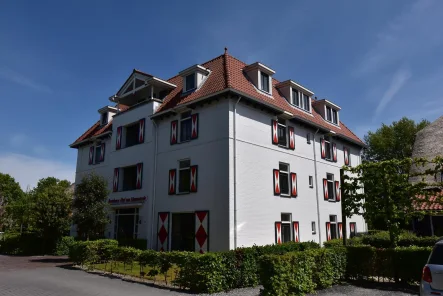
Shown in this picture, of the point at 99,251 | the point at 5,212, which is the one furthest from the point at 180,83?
the point at 5,212

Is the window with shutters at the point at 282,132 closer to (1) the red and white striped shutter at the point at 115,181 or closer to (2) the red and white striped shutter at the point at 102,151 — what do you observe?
(1) the red and white striped shutter at the point at 115,181

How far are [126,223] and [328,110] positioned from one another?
721 inches

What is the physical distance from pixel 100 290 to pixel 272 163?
1148cm

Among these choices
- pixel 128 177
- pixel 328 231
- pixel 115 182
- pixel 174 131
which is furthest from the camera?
pixel 128 177

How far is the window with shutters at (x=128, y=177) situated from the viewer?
23.0 meters

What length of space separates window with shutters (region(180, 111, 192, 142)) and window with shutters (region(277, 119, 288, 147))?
219 inches

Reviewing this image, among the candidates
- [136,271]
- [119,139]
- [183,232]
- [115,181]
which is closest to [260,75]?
[183,232]

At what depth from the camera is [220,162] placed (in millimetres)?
16656

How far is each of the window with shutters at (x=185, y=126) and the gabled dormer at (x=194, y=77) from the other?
164 centimetres

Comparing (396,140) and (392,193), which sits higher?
(396,140)

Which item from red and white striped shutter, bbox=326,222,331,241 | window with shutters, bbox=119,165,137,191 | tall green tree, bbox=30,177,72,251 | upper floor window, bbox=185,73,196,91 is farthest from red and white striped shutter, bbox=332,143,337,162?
tall green tree, bbox=30,177,72,251

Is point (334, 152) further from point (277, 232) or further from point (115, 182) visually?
point (115, 182)

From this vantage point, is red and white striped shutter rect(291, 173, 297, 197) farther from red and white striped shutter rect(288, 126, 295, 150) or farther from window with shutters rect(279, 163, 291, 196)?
red and white striped shutter rect(288, 126, 295, 150)

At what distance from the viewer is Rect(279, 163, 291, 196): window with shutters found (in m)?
19.8
